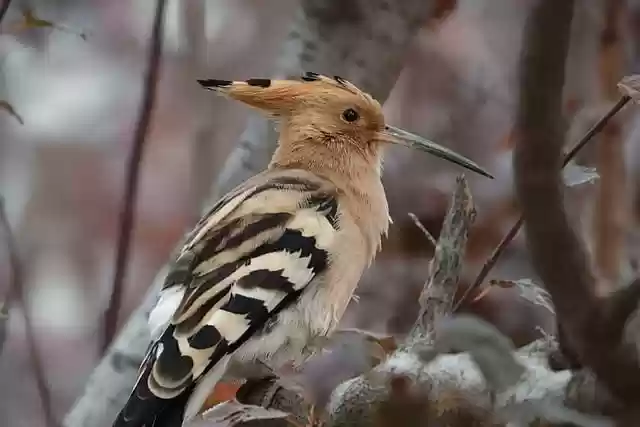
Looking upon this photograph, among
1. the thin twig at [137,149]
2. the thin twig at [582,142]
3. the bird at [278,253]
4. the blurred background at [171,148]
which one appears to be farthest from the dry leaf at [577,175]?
the blurred background at [171,148]

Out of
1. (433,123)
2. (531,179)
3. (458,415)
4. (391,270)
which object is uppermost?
(531,179)

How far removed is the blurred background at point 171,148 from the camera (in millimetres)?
1534

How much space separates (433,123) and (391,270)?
0.31m

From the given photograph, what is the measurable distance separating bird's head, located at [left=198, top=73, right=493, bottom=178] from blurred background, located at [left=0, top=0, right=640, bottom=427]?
0.34m

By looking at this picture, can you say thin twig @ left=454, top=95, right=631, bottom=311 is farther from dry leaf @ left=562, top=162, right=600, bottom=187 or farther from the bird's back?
the bird's back

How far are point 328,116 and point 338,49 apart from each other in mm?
119

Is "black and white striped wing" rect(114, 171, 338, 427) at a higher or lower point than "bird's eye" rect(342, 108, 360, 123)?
lower

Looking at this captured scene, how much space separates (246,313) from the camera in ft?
2.21

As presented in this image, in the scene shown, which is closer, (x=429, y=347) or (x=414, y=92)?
(x=429, y=347)

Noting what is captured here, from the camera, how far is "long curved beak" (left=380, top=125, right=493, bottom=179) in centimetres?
85

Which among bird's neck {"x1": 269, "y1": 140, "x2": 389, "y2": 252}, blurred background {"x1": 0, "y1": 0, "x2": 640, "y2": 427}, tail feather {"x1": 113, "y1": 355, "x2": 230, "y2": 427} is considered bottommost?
blurred background {"x1": 0, "y1": 0, "x2": 640, "y2": 427}

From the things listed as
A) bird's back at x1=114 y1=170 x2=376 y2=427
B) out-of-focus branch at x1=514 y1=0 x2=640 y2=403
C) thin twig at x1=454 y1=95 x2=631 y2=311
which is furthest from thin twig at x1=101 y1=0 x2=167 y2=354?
out-of-focus branch at x1=514 y1=0 x2=640 y2=403

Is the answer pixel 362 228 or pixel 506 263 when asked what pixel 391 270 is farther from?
pixel 362 228

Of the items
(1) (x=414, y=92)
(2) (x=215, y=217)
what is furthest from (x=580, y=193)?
(2) (x=215, y=217)
